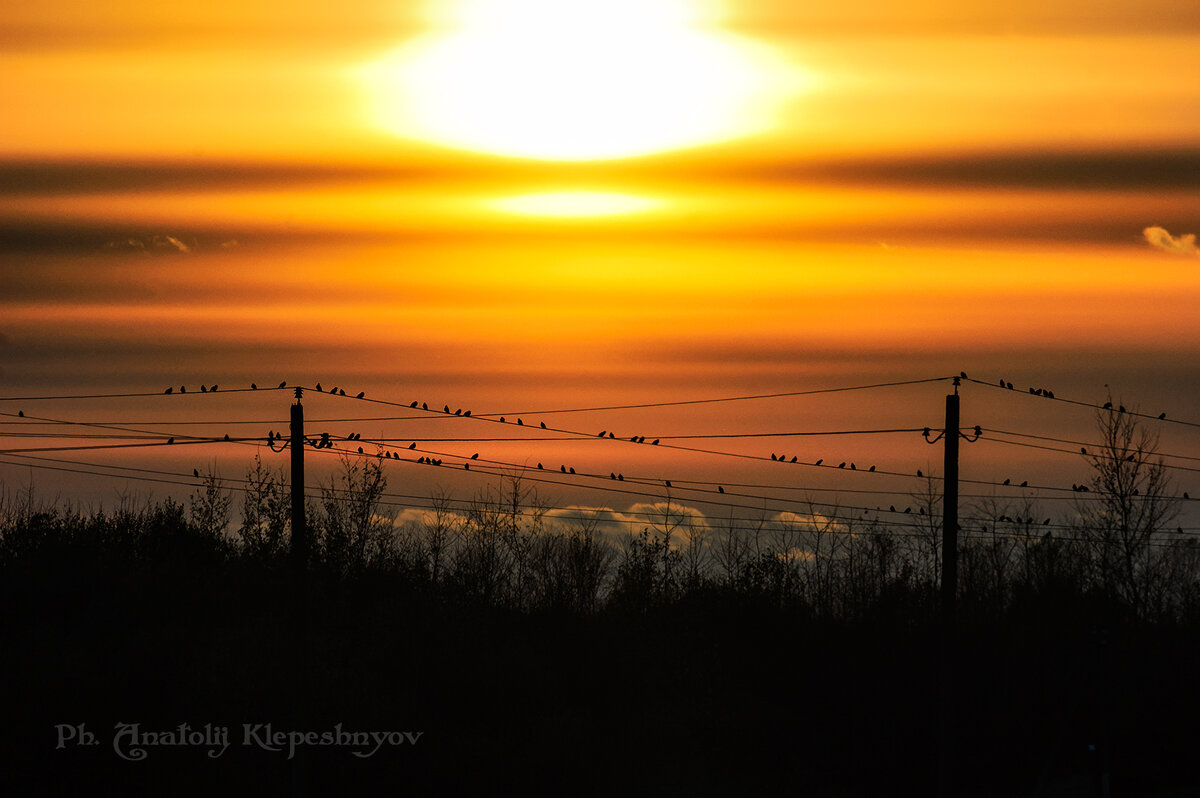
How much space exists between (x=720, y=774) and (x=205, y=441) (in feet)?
68.1

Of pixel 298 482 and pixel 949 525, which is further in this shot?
pixel 949 525

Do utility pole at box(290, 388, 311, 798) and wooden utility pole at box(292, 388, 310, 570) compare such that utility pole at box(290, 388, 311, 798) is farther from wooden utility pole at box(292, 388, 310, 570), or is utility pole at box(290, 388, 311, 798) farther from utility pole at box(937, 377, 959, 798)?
utility pole at box(937, 377, 959, 798)

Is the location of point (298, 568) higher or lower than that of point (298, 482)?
lower

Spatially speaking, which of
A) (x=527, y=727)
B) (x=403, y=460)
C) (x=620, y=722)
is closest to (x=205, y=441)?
(x=403, y=460)

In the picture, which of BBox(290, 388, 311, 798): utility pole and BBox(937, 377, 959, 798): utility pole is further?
BBox(937, 377, 959, 798): utility pole

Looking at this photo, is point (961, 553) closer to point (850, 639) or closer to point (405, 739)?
point (850, 639)

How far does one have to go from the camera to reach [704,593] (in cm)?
5894

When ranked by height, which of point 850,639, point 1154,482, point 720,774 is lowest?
point 720,774

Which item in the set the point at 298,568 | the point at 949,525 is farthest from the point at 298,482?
the point at 949,525

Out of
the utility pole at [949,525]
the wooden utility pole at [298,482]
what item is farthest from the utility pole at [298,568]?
→ the utility pole at [949,525]

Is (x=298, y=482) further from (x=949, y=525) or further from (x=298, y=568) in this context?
(x=949, y=525)

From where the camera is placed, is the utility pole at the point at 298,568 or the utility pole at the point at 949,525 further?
the utility pole at the point at 949,525

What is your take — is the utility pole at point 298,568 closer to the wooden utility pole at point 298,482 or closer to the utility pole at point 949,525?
the wooden utility pole at point 298,482

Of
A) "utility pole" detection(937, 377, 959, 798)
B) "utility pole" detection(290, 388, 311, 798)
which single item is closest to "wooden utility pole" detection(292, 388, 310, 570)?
"utility pole" detection(290, 388, 311, 798)
